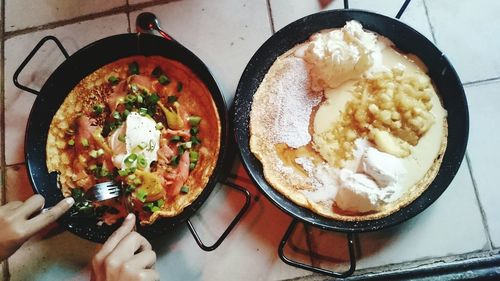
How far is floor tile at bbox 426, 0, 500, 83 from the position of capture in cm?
172

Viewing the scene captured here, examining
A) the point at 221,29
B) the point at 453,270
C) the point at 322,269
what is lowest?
the point at 453,270

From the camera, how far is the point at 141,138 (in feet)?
5.19

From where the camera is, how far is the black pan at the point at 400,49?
4.94 feet

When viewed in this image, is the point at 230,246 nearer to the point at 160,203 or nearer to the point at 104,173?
the point at 160,203

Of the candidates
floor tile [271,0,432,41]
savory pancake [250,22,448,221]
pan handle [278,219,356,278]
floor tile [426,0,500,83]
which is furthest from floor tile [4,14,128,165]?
floor tile [426,0,500,83]

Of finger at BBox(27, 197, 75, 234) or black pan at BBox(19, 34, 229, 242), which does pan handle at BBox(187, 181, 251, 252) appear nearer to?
black pan at BBox(19, 34, 229, 242)

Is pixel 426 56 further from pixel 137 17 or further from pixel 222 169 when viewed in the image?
pixel 137 17

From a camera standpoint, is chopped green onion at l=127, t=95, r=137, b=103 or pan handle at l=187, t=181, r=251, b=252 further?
chopped green onion at l=127, t=95, r=137, b=103

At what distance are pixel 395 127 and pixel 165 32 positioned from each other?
0.82 m

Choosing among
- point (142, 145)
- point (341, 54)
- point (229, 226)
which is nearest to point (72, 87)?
point (142, 145)

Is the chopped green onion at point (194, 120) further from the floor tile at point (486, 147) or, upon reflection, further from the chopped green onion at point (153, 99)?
the floor tile at point (486, 147)

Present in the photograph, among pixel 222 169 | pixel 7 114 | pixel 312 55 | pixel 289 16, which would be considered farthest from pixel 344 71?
pixel 7 114

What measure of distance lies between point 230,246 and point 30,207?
23.9 inches

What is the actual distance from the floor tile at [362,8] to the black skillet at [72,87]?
366 mm
